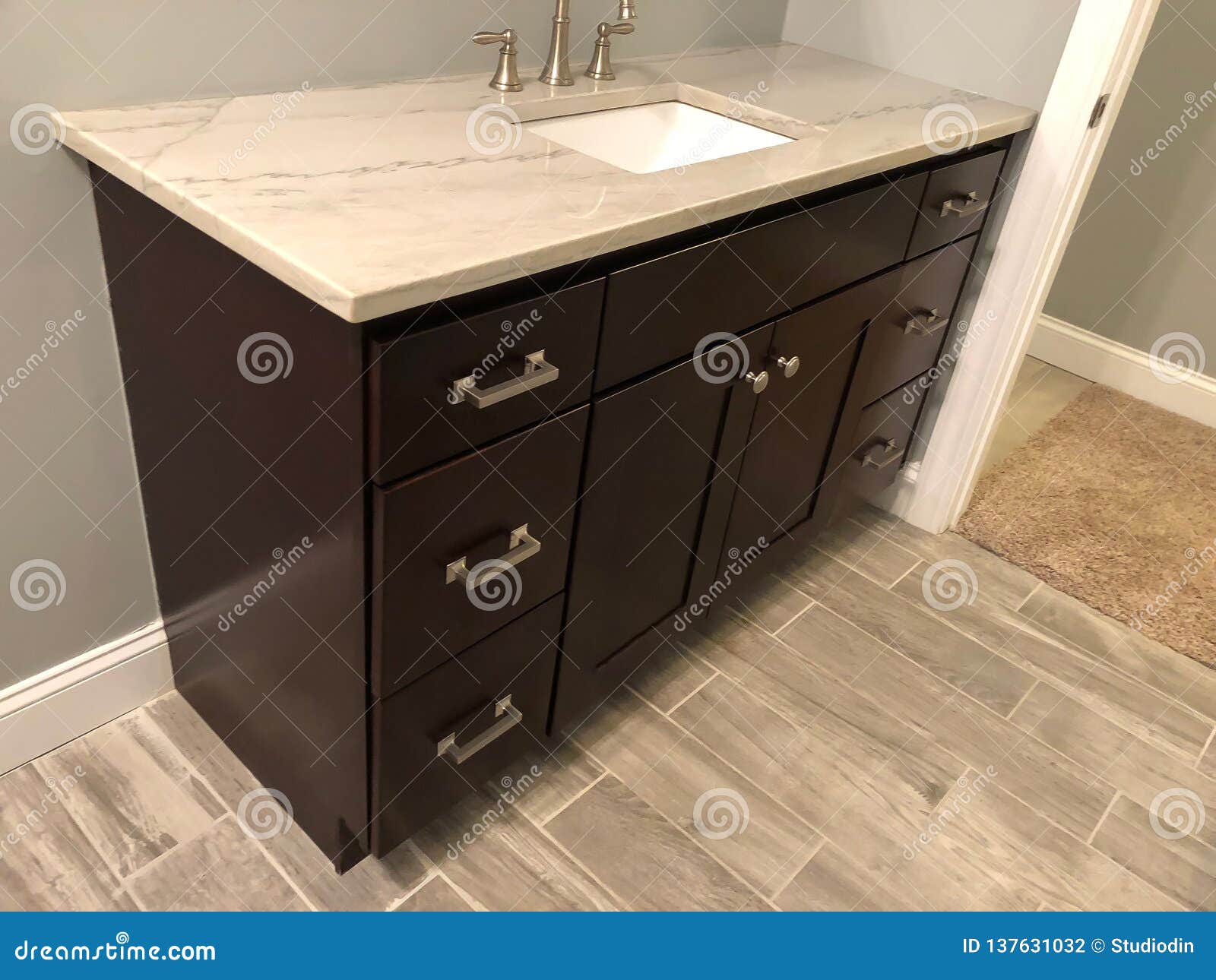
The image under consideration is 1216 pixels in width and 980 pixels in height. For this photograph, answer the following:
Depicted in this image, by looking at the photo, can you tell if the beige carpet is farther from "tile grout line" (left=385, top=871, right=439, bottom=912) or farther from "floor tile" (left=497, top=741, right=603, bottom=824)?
"tile grout line" (left=385, top=871, right=439, bottom=912)

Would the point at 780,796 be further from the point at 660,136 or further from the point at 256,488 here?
the point at 660,136

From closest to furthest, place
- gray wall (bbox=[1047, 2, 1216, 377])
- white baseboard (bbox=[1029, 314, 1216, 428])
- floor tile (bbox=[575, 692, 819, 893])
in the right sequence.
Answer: floor tile (bbox=[575, 692, 819, 893]) < gray wall (bbox=[1047, 2, 1216, 377]) < white baseboard (bbox=[1029, 314, 1216, 428])

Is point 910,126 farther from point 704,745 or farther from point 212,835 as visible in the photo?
point 212,835

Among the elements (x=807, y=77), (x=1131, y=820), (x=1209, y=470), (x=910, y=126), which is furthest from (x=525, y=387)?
(x=1209, y=470)

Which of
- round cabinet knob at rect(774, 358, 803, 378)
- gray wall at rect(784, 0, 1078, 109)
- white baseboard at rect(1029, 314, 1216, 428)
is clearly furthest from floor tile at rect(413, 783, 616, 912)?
white baseboard at rect(1029, 314, 1216, 428)

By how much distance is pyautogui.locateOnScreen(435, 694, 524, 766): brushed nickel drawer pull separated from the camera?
1.24 m

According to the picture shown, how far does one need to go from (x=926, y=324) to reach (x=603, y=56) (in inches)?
30.1

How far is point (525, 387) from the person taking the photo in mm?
1018

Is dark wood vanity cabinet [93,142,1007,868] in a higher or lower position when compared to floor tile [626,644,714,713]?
higher

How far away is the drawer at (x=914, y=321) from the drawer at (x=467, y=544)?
75cm

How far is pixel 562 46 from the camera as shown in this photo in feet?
4.90

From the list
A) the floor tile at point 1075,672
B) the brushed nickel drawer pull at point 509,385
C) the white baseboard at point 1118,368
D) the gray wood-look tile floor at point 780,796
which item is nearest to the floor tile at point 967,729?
the gray wood-look tile floor at point 780,796

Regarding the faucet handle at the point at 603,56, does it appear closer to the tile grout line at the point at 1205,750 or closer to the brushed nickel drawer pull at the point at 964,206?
the brushed nickel drawer pull at the point at 964,206

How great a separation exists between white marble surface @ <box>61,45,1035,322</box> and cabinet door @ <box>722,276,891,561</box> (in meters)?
0.23
